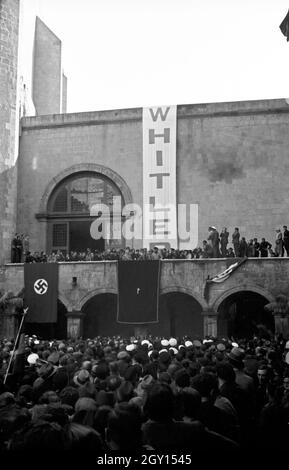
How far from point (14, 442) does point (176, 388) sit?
13.0 ft

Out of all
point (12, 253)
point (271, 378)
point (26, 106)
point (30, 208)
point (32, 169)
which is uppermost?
point (26, 106)

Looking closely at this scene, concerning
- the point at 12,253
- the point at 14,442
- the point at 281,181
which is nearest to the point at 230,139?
the point at 281,181

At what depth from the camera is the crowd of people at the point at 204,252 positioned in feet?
88.7

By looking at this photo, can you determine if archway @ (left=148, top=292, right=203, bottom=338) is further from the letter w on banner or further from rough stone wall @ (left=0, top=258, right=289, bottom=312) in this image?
rough stone wall @ (left=0, top=258, right=289, bottom=312)

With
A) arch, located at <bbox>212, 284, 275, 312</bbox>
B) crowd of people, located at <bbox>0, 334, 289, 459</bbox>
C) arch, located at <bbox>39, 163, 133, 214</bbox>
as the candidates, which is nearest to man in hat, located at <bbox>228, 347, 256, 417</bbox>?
crowd of people, located at <bbox>0, 334, 289, 459</bbox>

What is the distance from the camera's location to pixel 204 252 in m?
27.5

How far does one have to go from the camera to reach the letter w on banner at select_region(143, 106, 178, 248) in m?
30.8

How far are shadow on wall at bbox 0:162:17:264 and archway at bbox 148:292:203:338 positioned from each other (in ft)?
25.6

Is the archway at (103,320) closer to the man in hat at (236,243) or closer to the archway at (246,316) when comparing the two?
the archway at (246,316)

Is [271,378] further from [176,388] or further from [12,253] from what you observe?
[12,253]

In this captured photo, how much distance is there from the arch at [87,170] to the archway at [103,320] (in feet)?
16.5

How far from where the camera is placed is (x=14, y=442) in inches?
Result: 156

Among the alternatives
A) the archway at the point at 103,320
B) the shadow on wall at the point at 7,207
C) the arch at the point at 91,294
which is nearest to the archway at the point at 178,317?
the archway at the point at 103,320

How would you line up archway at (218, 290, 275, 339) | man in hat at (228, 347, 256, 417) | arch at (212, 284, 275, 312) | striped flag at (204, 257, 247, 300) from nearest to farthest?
man in hat at (228, 347, 256, 417), arch at (212, 284, 275, 312), striped flag at (204, 257, 247, 300), archway at (218, 290, 275, 339)
